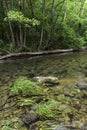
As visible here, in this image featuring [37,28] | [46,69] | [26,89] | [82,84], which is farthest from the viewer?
[37,28]

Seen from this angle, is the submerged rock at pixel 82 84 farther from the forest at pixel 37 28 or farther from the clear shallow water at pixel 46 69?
the forest at pixel 37 28

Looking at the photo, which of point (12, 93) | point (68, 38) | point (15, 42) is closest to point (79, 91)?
point (12, 93)

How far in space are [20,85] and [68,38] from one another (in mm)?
16849

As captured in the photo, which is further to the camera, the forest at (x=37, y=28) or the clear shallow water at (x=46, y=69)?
the forest at (x=37, y=28)

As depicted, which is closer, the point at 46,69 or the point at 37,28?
the point at 46,69

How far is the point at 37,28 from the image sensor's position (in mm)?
21531

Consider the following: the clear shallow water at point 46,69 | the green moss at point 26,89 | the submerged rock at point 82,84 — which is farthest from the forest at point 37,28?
the green moss at point 26,89

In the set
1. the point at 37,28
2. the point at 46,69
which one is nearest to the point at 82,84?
the point at 46,69

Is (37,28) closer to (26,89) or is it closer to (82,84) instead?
(82,84)

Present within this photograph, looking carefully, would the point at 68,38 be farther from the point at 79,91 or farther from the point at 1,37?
the point at 79,91

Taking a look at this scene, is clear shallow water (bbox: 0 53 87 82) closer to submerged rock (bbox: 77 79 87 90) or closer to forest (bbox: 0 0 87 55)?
submerged rock (bbox: 77 79 87 90)

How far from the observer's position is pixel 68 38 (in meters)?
23.7

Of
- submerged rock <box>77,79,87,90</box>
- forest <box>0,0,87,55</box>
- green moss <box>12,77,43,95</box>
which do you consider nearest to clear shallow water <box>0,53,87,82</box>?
submerged rock <box>77,79,87,90</box>

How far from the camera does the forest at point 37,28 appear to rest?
1928 centimetres
